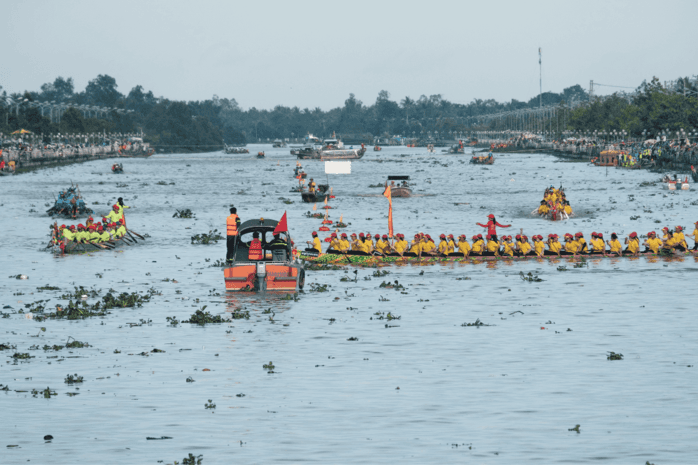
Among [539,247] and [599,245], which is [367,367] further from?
[599,245]

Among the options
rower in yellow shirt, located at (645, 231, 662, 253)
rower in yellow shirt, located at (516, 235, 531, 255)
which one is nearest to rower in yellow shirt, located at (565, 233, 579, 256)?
rower in yellow shirt, located at (516, 235, 531, 255)

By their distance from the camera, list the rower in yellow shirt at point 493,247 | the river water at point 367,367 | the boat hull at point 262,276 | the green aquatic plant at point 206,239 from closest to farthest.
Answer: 1. the river water at point 367,367
2. the boat hull at point 262,276
3. the rower in yellow shirt at point 493,247
4. the green aquatic plant at point 206,239

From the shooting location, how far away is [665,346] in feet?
92.9

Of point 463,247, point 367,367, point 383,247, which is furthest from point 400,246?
point 367,367

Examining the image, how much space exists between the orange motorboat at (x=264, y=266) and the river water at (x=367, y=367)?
76 centimetres

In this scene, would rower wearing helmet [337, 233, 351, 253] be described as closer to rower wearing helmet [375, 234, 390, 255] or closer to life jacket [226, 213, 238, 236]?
rower wearing helmet [375, 234, 390, 255]

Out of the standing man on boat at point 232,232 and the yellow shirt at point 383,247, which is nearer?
the standing man on boat at point 232,232

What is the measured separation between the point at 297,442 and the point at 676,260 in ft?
112

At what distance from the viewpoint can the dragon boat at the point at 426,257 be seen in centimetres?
4588

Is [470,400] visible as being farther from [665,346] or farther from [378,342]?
[665,346]

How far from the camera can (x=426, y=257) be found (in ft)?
152

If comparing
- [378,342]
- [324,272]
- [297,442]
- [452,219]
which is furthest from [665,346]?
[452,219]

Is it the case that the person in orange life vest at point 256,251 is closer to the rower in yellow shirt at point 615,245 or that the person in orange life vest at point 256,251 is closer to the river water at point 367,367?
the river water at point 367,367

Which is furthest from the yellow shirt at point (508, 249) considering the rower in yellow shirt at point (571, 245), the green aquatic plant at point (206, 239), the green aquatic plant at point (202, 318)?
the green aquatic plant at point (206, 239)
